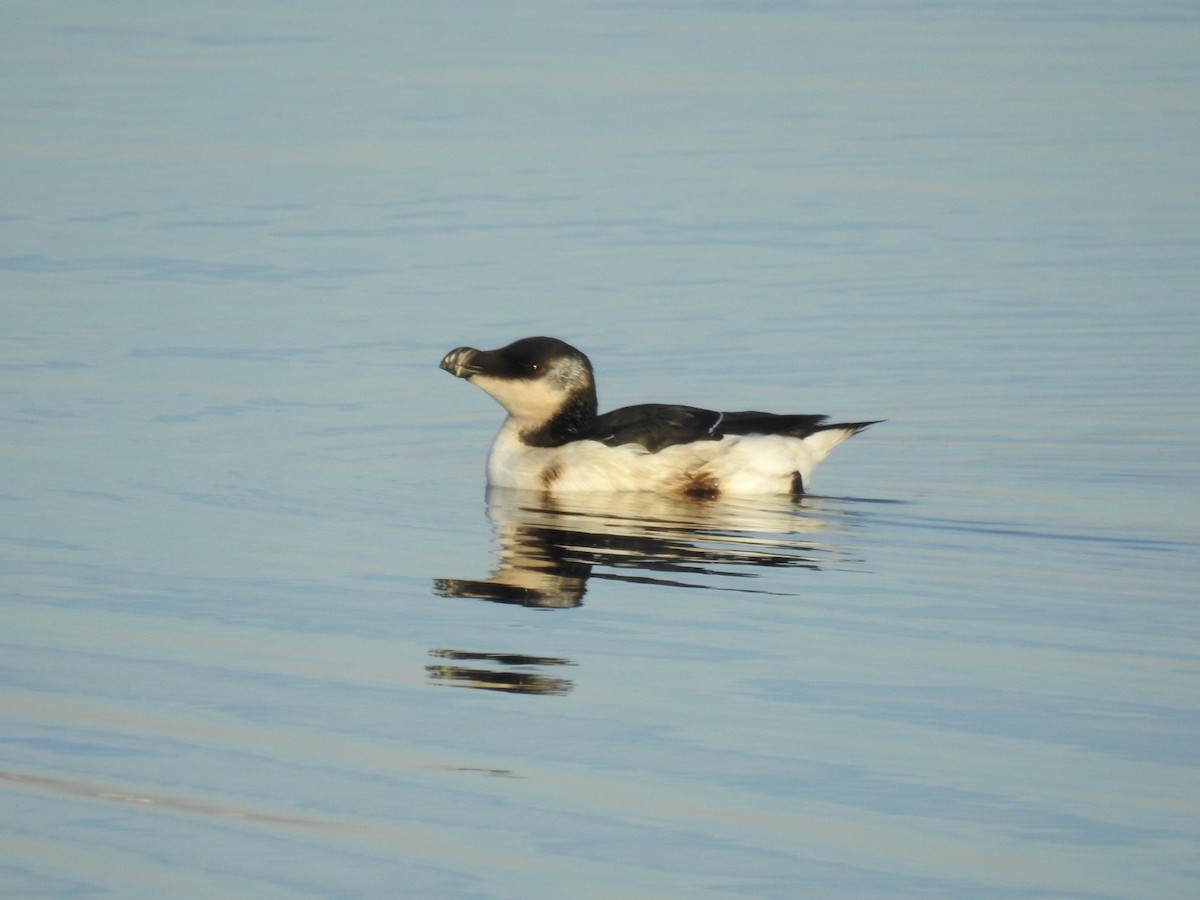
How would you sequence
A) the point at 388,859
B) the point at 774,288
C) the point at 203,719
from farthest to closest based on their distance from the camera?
the point at 774,288, the point at 203,719, the point at 388,859

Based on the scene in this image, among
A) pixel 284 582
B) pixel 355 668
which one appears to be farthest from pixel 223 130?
pixel 355 668

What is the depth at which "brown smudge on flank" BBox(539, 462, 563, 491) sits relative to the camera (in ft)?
39.0

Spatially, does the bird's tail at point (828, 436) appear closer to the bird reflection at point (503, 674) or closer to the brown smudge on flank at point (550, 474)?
the brown smudge on flank at point (550, 474)

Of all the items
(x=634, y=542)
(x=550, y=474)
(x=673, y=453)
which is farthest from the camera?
(x=550, y=474)

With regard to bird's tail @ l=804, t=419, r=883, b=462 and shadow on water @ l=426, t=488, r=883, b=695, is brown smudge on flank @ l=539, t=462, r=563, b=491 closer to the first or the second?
shadow on water @ l=426, t=488, r=883, b=695

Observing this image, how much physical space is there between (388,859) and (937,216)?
14.3 metres

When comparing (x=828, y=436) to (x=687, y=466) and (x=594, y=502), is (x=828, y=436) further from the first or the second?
(x=594, y=502)

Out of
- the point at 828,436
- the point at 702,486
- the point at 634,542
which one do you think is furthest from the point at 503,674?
the point at 828,436

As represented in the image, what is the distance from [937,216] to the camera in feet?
64.9

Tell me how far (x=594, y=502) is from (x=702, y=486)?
0.57 meters

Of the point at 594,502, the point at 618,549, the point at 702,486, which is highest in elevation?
the point at 702,486

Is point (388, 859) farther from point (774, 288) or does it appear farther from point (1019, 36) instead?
point (1019, 36)

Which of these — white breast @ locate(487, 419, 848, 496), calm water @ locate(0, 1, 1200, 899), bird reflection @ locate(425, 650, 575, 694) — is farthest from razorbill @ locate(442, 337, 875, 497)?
bird reflection @ locate(425, 650, 575, 694)

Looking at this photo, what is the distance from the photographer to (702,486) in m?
11.7
